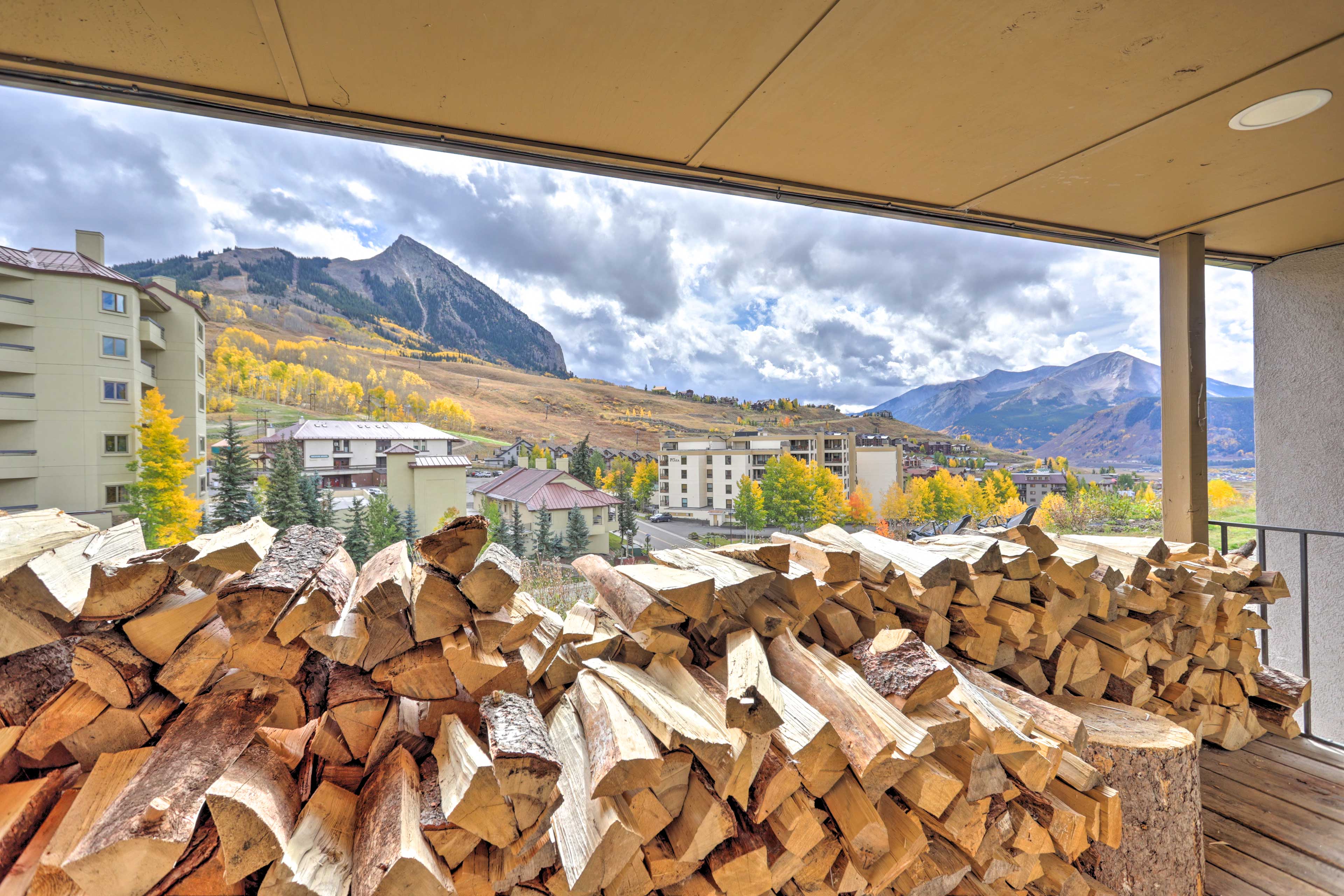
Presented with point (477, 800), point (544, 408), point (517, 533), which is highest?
point (544, 408)

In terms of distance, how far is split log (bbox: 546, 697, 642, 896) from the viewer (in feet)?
2.99

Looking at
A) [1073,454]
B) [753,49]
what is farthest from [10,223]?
[1073,454]

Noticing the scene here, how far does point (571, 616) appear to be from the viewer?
1.44 meters

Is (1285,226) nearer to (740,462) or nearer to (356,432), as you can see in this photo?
(740,462)

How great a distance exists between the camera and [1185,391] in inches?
97.1

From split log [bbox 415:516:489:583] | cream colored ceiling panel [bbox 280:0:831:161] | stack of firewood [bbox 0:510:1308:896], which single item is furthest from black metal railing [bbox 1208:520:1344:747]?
split log [bbox 415:516:489:583]

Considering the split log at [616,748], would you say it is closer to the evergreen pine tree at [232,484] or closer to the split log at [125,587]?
the split log at [125,587]

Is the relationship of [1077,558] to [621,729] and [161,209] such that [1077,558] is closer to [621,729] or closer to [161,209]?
[621,729]

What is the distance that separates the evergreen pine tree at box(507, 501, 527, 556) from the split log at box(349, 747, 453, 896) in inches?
41.9

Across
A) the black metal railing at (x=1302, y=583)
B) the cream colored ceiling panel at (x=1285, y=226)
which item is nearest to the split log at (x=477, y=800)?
the black metal railing at (x=1302, y=583)

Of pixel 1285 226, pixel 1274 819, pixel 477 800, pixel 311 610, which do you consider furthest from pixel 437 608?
pixel 1285 226

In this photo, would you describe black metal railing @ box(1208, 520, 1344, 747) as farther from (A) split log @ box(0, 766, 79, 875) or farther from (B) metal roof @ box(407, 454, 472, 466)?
(A) split log @ box(0, 766, 79, 875)

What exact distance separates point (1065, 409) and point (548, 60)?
3009mm

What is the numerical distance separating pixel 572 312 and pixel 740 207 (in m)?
0.92
